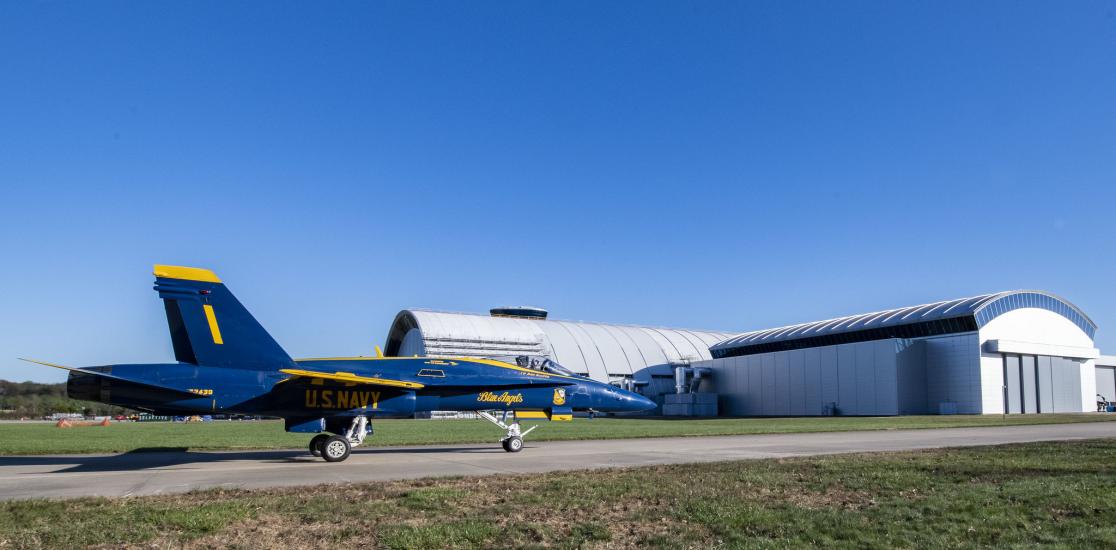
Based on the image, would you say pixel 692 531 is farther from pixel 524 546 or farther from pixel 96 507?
pixel 96 507

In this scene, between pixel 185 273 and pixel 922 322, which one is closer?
pixel 185 273

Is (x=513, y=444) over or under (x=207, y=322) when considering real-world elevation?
under

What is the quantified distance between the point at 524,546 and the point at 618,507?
8.38 ft

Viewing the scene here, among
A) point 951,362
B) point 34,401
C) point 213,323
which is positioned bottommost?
point 34,401

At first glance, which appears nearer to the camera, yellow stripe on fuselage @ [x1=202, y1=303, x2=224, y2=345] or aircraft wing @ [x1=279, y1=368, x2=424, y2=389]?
aircraft wing @ [x1=279, y1=368, x2=424, y2=389]

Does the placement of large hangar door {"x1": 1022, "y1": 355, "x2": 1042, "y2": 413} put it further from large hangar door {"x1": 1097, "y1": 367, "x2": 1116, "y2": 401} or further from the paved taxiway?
the paved taxiway

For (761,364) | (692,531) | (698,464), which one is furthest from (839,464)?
(761,364)

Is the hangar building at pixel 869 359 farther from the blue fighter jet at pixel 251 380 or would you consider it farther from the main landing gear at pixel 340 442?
the main landing gear at pixel 340 442

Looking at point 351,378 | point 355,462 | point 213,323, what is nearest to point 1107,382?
point 351,378

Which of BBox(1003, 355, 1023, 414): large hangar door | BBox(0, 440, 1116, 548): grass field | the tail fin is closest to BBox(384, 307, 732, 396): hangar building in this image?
BBox(1003, 355, 1023, 414): large hangar door

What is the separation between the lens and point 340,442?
703 inches

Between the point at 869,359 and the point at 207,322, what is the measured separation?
5096 cm

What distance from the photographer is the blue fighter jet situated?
1666 cm

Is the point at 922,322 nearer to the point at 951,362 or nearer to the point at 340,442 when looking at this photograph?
the point at 951,362
